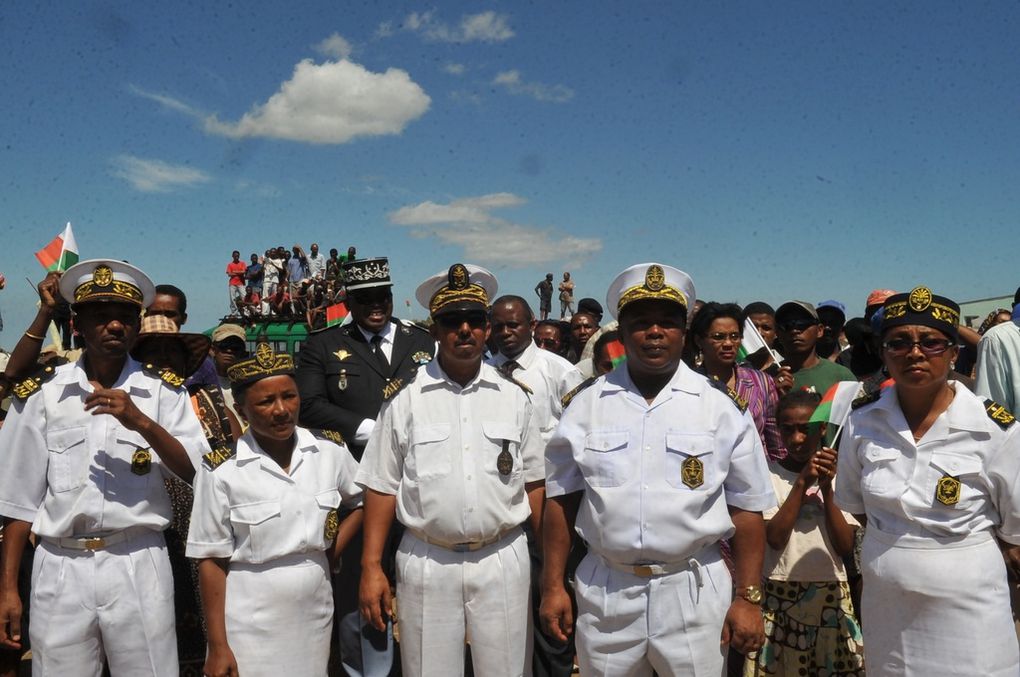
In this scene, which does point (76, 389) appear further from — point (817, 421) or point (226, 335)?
point (817, 421)

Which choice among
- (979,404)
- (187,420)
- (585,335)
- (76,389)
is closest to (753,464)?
(979,404)

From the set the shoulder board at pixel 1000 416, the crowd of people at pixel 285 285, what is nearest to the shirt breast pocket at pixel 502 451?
the shoulder board at pixel 1000 416

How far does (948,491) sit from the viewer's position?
2.70 meters

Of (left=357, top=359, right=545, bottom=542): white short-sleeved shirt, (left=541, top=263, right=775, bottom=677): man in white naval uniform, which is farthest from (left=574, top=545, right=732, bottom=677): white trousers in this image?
(left=357, top=359, right=545, bottom=542): white short-sleeved shirt

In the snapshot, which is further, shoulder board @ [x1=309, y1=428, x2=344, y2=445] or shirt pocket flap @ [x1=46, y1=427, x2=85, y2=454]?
shoulder board @ [x1=309, y1=428, x2=344, y2=445]

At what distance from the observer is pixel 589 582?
9.47ft

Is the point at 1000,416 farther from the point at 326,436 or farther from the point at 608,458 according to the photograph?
the point at 326,436

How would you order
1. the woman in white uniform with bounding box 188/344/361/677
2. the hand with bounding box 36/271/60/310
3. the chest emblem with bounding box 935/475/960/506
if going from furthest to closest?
the hand with bounding box 36/271/60/310 → the woman in white uniform with bounding box 188/344/361/677 → the chest emblem with bounding box 935/475/960/506

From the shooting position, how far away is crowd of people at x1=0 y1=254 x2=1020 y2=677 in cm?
274

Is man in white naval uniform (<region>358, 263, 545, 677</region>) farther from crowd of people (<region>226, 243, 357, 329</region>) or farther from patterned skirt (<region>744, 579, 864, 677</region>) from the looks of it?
crowd of people (<region>226, 243, 357, 329</region>)

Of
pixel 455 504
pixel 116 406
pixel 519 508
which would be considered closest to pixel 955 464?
pixel 519 508

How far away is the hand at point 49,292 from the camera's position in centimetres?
355

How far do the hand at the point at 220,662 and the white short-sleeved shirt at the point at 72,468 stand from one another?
0.64 m

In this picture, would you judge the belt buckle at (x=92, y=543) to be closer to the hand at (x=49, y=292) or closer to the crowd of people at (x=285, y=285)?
the hand at (x=49, y=292)
